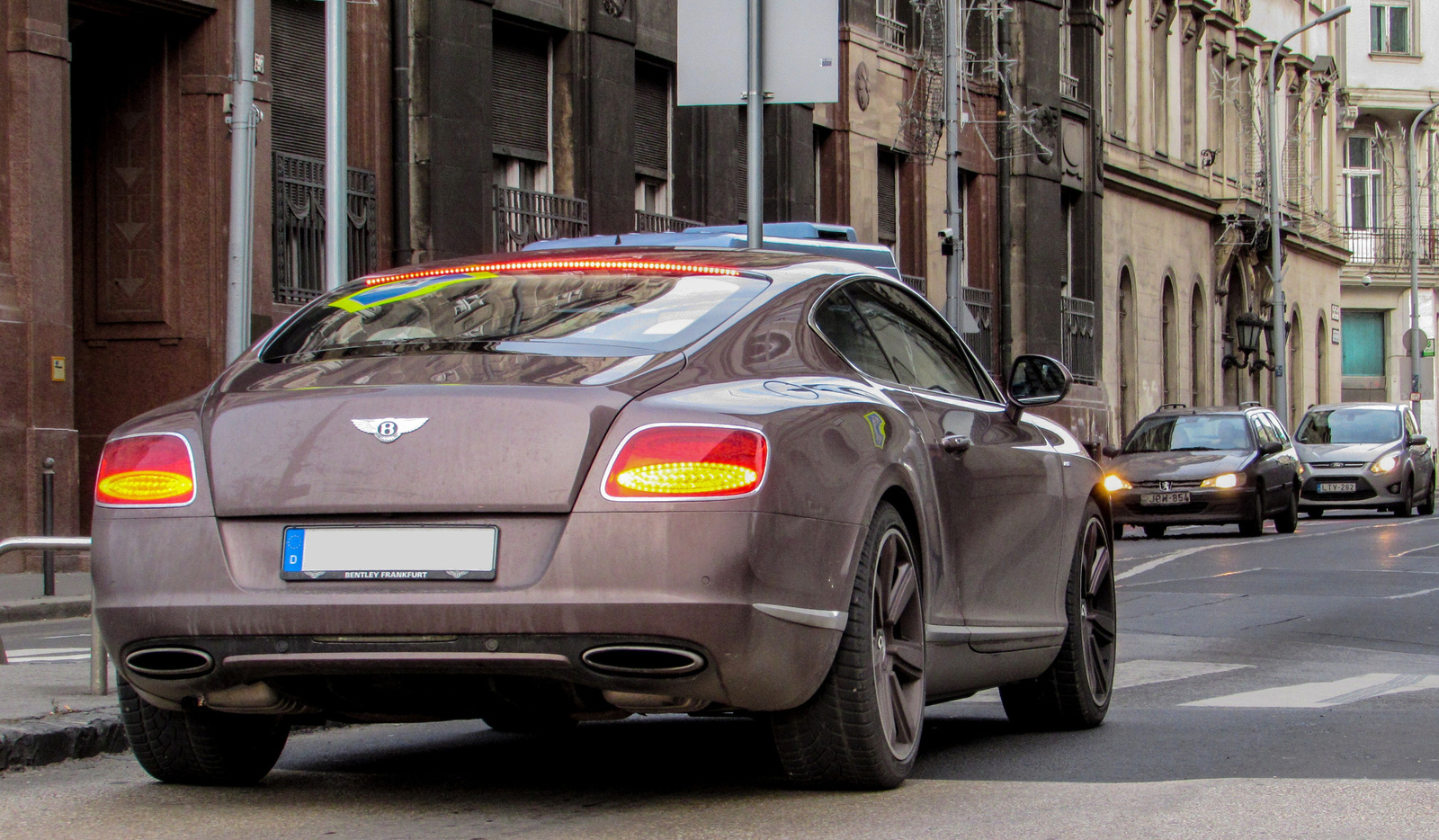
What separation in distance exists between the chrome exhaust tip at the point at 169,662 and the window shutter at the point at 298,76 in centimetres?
1720

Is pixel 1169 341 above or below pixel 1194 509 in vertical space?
above

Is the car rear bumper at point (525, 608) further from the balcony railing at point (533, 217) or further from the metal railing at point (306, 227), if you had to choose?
the balcony railing at point (533, 217)

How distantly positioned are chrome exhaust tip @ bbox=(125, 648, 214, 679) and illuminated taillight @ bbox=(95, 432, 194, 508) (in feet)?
1.19

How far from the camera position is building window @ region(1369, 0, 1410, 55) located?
7044 cm

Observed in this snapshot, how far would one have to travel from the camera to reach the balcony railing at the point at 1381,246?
231 ft

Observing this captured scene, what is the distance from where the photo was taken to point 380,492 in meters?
5.16

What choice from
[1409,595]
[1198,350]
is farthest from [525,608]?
[1198,350]

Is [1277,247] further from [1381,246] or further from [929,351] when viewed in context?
[929,351]

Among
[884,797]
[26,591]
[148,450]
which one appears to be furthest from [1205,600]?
[148,450]

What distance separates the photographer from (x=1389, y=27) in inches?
2781

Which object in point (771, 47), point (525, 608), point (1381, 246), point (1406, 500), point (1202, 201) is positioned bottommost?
point (1406, 500)

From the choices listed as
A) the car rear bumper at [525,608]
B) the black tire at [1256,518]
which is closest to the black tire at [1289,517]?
the black tire at [1256,518]

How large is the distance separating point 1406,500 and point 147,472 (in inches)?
1250

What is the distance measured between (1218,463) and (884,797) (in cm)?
2189
